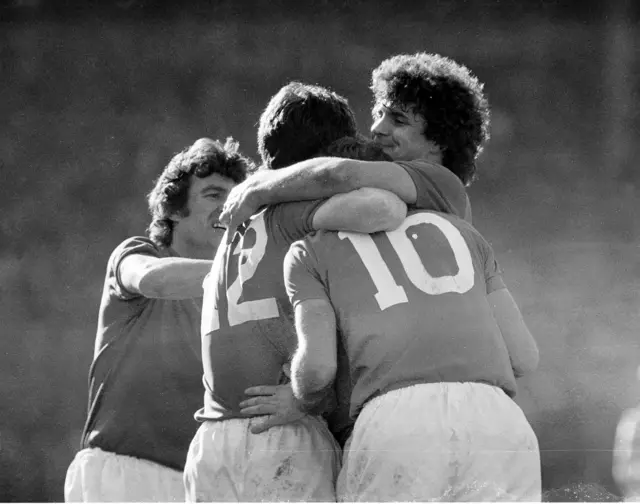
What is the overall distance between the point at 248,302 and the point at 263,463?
0.32 metres

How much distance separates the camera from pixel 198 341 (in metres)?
3.04

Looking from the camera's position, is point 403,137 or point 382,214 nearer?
point 382,214

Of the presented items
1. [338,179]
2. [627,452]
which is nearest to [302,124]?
[338,179]

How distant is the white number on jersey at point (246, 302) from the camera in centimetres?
206

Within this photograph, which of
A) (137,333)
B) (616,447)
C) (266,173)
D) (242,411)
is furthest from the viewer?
(616,447)

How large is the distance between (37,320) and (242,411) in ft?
9.53

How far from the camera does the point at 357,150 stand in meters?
2.16

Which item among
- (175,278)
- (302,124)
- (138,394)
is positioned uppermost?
(302,124)

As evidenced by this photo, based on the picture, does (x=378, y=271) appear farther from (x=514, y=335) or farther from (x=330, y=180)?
(x=514, y=335)

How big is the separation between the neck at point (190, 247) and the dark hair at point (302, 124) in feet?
3.36

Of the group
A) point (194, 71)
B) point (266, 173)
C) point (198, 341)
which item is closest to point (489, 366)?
point (266, 173)

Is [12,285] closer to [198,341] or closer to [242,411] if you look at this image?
[198,341]

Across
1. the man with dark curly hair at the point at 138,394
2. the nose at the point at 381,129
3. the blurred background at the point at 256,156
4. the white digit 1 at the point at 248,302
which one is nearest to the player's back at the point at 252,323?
the white digit 1 at the point at 248,302

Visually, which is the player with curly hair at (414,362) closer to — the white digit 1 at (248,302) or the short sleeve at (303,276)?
the short sleeve at (303,276)
